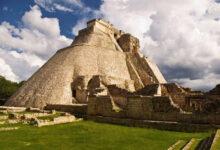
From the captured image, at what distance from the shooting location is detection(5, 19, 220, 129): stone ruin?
28344mm

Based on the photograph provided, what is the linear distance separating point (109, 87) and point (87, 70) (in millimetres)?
7503

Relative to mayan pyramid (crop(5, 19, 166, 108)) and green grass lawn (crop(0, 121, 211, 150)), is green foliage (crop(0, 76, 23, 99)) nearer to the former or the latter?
mayan pyramid (crop(5, 19, 166, 108))

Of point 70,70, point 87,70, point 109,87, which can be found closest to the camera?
point 109,87

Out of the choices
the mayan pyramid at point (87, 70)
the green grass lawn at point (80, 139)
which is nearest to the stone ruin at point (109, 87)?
the mayan pyramid at point (87, 70)

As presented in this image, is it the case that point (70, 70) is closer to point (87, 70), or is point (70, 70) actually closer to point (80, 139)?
point (87, 70)

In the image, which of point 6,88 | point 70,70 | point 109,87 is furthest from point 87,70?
point 6,88

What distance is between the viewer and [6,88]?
216ft

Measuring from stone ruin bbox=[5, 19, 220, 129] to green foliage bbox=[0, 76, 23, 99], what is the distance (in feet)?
50.6

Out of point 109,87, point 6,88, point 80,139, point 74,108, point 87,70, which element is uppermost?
point 87,70

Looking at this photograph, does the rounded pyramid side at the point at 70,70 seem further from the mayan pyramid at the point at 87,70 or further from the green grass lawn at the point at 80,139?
the green grass lawn at the point at 80,139

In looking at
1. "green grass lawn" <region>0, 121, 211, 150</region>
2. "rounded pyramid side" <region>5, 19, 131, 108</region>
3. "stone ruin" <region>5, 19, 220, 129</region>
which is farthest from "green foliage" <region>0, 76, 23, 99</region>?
"green grass lawn" <region>0, 121, 211, 150</region>

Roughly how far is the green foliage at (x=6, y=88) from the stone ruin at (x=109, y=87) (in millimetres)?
15433

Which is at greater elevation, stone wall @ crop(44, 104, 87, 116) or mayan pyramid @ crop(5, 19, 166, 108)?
mayan pyramid @ crop(5, 19, 166, 108)

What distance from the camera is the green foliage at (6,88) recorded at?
211ft
